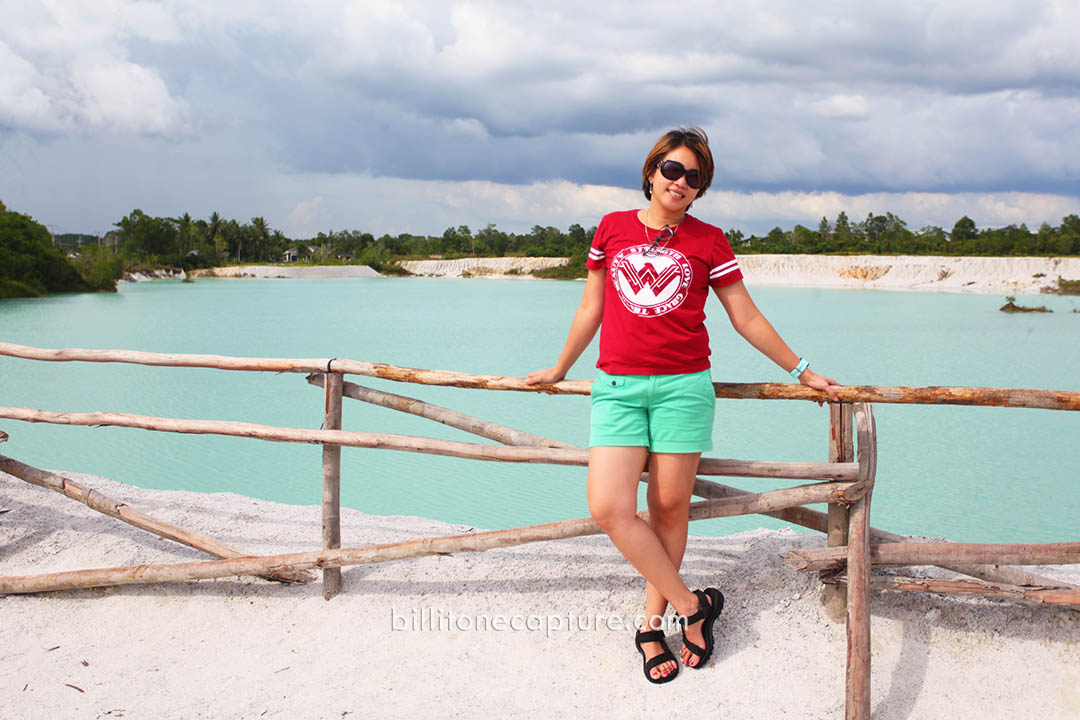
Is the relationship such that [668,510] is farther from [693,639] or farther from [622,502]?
[693,639]

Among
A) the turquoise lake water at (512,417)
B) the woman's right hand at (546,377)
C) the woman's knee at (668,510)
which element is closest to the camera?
the woman's knee at (668,510)

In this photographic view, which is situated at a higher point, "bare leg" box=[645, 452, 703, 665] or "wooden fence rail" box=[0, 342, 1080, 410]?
"wooden fence rail" box=[0, 342, 1080, 410]

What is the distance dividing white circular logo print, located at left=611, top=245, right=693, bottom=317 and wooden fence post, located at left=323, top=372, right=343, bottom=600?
1251 mm

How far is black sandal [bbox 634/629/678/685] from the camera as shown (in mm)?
2361

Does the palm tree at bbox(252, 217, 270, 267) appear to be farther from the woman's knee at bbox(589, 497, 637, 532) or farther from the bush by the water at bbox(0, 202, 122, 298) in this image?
the woman's knee at bbox(589, 497, 637, 532)

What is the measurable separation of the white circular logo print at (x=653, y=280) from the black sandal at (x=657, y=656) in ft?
3.39

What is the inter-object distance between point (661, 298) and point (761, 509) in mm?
799

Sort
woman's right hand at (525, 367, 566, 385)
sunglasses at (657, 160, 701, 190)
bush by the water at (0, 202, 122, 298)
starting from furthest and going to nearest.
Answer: bush by the water at (0, 202, 122, 298), woman's right hand at (525, 367, 566, 385), sunglasses at (657, 160, 701, 190)

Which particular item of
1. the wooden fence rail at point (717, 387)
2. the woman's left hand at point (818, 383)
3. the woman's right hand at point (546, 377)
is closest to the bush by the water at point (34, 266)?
the wooden fence rail at point (717, 387)

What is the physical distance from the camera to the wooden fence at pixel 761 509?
7.57 ft

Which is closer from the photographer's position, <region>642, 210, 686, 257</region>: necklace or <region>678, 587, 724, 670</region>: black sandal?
<region>642, 210, 686, 257</region>: necklace

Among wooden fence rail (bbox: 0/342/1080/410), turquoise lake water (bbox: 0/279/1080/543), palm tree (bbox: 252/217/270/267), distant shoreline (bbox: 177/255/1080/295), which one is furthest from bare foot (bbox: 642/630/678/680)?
palm tree (bbox: 252/217/270/267)

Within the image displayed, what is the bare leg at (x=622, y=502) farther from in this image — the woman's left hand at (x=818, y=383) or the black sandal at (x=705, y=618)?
the woman's left hand at (x=818, y=383)

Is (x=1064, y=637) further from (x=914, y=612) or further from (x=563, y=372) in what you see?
(x=563, y=372)
